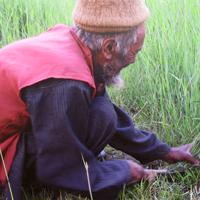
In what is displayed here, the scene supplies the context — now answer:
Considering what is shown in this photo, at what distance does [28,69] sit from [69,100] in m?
0.23

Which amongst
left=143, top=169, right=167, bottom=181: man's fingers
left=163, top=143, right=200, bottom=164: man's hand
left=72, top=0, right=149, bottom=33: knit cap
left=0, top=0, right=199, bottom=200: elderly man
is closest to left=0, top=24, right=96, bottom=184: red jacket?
left=0, top=0, right=199, bottom=200: elderly man

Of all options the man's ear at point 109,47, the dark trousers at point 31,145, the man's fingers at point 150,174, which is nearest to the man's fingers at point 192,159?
the man's fingers at point 150,174

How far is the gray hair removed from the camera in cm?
136

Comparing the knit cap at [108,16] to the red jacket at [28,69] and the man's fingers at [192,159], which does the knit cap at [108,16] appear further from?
the man's fingers at [192,159]

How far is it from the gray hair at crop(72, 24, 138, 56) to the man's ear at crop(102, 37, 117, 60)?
2 centimetres

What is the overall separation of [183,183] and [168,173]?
0.11 metres

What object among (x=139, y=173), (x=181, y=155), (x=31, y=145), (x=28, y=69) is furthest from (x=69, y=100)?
(x=181, y=155)

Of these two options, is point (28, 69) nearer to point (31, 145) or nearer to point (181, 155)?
point (31, 145)

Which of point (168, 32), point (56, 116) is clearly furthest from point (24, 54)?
point (168, 32)

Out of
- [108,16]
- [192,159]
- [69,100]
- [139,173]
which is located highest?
[108,16]

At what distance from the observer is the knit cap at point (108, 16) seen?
131 cm

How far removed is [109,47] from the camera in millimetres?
1415

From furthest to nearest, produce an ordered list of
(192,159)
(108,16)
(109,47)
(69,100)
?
(192,159)
(109,47)
(108,16)
(69,100)

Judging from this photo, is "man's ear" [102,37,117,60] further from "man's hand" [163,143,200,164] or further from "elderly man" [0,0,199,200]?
"man's hand" [163,143,200,164]
